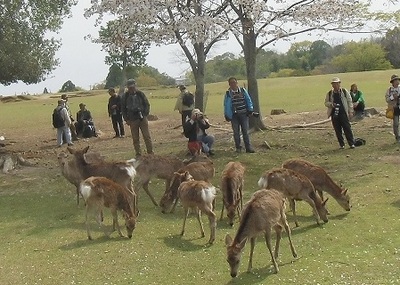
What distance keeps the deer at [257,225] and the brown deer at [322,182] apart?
213cm

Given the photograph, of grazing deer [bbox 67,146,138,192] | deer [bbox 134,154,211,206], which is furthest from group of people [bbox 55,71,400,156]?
grazing deer [bbox 67,146,138,192]

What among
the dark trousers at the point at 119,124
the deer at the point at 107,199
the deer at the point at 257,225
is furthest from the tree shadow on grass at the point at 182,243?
the dark trousers at the point at 119,124

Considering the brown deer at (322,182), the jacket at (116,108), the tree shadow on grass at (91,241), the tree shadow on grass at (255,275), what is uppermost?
Result: the jacket at (116,108)

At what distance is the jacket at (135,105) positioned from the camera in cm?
1401

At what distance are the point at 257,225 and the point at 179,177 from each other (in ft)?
9.91

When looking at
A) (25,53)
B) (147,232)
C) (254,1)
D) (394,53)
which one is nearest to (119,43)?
(25,53)

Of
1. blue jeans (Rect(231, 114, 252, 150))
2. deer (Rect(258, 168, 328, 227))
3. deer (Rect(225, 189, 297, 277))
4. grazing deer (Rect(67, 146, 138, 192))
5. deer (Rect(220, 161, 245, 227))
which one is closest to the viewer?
deer (Rect(225, 189, 297, 277))

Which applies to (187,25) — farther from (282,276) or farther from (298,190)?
(282,276)

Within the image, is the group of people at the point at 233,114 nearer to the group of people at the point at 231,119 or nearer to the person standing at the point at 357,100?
the group of people at the point at 231,119

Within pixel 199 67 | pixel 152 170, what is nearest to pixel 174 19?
pixel 199 67

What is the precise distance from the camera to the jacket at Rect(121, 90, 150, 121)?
14008 millimetres

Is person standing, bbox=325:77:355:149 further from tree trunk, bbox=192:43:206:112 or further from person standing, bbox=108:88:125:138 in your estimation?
person standing, bbox=108:88:125:138

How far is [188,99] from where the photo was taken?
661 inches

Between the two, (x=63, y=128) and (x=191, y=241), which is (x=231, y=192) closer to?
(x=191, y=241)
